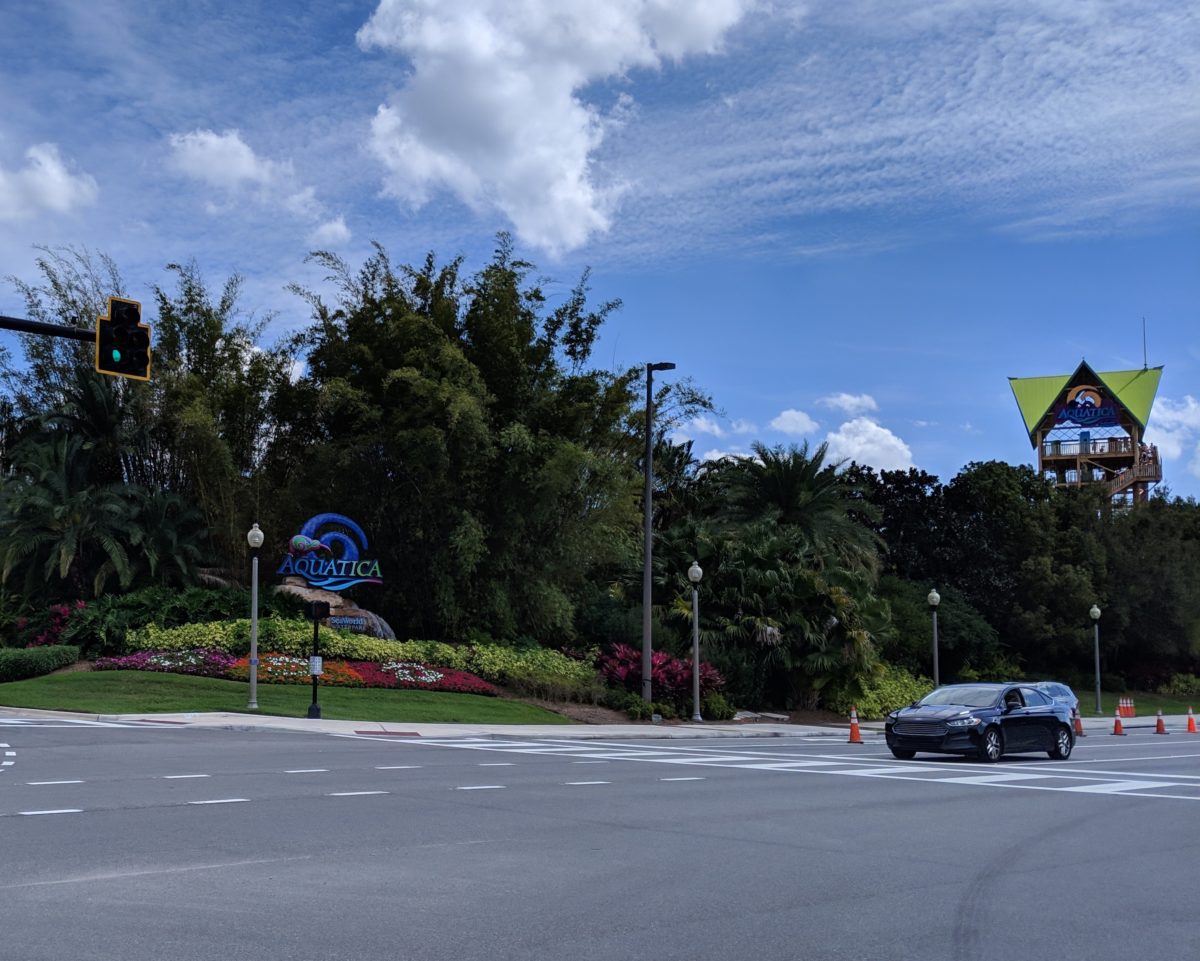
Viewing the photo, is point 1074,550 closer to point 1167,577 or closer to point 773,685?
point 1167,577

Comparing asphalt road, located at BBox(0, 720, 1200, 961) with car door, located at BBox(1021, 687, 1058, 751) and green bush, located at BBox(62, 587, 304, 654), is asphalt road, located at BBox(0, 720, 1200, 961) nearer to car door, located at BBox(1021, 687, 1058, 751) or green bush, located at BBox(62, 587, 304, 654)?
car door, located at BBox(1021, 687, 1058, 751)

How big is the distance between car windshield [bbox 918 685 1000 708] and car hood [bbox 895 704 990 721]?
0.79ft

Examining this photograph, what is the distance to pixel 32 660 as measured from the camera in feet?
108

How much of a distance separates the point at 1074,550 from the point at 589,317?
3401 cm

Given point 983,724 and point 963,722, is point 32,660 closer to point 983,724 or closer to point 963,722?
point 963,722

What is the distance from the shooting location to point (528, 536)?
37531 millimetres

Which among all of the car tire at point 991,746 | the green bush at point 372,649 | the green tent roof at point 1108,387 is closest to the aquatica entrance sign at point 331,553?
the green bush at point 372,649

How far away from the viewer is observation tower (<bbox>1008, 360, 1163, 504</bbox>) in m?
79.9

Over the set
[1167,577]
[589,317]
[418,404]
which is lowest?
[1167,577]

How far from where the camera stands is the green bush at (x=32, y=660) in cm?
3272

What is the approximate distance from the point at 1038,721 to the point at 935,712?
2.36 m

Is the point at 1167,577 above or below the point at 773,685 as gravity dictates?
above

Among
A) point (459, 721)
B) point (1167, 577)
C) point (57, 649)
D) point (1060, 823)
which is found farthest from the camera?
point (1167, 577)

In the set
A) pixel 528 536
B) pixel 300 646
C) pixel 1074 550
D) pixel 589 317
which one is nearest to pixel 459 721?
pixel 300 646
